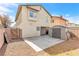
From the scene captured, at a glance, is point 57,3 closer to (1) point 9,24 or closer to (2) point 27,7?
(2) point 27,7

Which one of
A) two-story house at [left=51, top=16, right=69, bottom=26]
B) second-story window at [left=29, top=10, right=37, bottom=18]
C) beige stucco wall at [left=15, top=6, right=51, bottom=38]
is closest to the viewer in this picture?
two-story house at [left=51, top=16, right=69, bottom=26]

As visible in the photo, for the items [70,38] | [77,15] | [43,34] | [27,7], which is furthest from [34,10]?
[70,38]

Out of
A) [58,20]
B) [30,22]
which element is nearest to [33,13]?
[30,22]

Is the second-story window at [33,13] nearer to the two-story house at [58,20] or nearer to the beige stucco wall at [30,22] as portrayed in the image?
A: the beige stucco wall at [30,22]

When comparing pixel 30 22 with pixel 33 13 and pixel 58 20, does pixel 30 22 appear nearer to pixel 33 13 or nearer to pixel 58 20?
pixel 33 13

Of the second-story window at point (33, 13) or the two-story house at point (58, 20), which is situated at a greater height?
the second-story window at point (33, 13)

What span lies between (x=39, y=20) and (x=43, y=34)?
1.83 feet

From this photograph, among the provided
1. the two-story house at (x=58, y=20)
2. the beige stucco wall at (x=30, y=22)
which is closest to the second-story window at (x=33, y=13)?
→ the beige stucco wall at (x=30, y=22)

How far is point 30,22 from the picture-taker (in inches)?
167

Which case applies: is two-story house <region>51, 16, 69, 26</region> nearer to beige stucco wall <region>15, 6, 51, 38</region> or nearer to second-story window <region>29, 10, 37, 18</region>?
beige stucco wall <region>15, 6, 51, 38</region>

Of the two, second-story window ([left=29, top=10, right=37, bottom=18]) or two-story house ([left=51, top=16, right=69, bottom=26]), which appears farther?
second-story window ([left=29, top=10, right=37, bottom=18])

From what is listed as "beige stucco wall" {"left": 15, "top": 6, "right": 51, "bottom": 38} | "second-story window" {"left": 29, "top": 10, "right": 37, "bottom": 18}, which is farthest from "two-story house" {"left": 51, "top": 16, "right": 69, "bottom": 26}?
"second-story window" {"left": 29, "top": 10, "right": 37, "bottom": 18}

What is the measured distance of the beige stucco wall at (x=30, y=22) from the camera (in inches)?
164

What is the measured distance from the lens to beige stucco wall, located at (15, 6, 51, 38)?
4.16 meters
